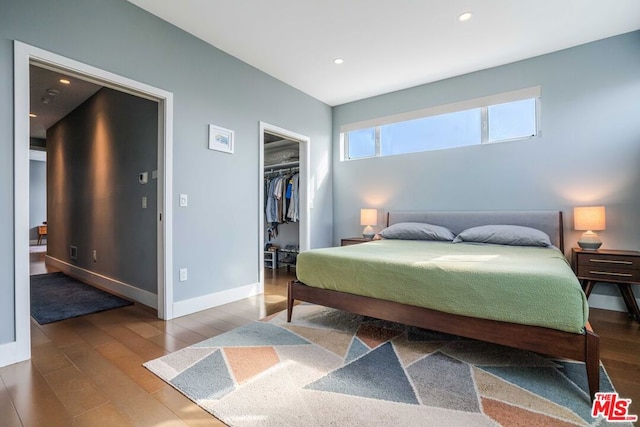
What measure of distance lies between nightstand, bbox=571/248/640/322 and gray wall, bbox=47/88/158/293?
Result: 412 centimetres

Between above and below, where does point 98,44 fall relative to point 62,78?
below

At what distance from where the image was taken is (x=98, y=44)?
2299 mm

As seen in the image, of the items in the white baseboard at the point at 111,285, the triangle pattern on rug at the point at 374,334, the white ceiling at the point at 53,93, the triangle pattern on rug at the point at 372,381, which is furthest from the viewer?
the white ceiling at the point at 53,93

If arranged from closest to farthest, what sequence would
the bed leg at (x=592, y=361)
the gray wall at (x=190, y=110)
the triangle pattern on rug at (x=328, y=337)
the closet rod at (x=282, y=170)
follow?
1. the bed leg at (x=592, y=361)
2. the gray wall at (x=190, y=110)
3. the triangle pattern on rug at (x=328, y=337)
4. the closet rod at (x=282, y=170)

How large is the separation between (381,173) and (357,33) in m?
2.04

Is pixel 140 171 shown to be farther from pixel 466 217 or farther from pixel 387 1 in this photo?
pixel 466 217

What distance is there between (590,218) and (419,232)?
5.20 feet

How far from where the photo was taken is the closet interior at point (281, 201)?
15.9 ft

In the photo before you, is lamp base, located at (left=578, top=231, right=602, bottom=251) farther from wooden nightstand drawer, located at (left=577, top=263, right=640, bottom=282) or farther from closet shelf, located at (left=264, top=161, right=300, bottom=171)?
closet shelf, located at (left=264, top=161, right=300, bottom=171)

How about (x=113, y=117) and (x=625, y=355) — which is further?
(x=113, y=117)

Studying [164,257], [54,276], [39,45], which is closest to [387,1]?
[39,45]

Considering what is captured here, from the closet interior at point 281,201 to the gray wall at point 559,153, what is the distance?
167 cm

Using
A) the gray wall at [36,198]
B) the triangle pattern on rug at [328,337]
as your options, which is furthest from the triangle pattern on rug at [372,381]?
the gray wall at [36,198]

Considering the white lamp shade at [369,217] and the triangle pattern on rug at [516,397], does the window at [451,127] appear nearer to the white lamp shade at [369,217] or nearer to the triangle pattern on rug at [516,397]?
the white lamp shade at [369,217]
